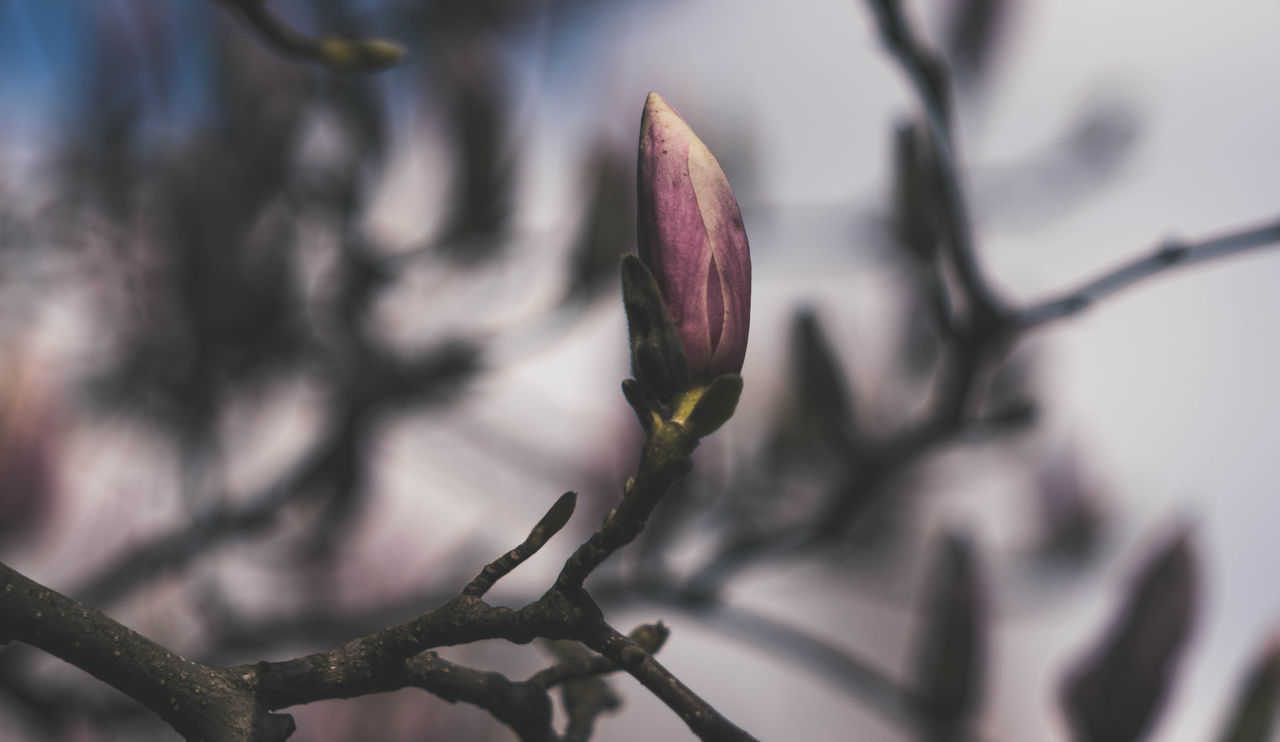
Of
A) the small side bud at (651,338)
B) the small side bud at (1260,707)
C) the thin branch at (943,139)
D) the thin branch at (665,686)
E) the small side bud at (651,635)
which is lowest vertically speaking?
the small side bud at (1260,707)

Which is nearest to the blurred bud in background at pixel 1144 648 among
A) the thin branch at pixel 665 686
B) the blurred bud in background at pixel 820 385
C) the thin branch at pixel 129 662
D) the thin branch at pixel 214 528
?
the blurred bud in background at pixel 820 385

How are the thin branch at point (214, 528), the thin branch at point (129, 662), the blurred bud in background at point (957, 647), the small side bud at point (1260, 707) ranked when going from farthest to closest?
1. the thin branch at point (214, 528)
2. the blurred bud in background at point (957, 647)
3. the small side bud at point (1260, 707)
4. the thin branch at point (129, 662)

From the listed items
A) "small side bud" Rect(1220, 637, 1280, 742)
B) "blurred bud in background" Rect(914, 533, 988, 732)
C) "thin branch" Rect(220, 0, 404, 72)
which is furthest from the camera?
"blurred bud in background" Rect(914, 533, 988, 732)

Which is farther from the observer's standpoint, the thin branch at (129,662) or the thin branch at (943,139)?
the thin branch at (943,139)

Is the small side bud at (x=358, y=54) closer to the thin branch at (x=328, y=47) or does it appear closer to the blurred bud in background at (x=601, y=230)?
the thin branch at (x=328, y=47)

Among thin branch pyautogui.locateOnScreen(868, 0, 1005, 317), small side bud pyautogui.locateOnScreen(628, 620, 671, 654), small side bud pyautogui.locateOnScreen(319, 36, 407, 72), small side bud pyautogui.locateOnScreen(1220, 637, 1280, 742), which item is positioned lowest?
small side bud pyautogui.locateOnScreen(1220, 637, 1280, 742)

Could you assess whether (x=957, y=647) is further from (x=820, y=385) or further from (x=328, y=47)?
(x=328, y=47)

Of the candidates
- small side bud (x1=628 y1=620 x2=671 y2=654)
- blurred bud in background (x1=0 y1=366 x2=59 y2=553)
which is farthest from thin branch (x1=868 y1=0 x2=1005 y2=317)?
blurred bud in background (x1=0 y1=366 x2=59 y2=553)

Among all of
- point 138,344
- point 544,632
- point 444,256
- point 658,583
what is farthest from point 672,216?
point 138,344

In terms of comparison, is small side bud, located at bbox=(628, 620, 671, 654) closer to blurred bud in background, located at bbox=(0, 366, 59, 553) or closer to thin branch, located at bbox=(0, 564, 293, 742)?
thin branch, located at bbox=(0, 564, 293, 742)
